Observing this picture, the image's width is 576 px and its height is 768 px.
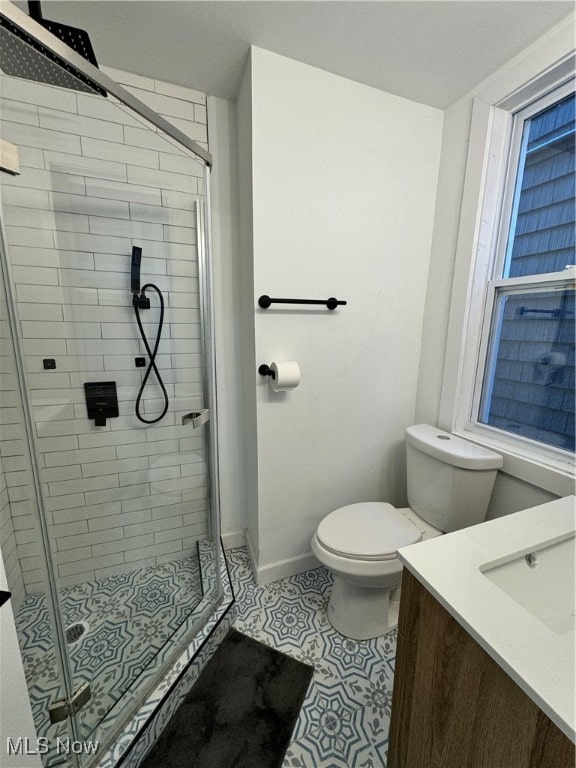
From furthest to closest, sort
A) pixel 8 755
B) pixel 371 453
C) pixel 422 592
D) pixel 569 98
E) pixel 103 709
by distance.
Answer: pixel 371 453 → pixel 569 98 → pixel 103 709 → pixel 422 592 → pixel 8 755

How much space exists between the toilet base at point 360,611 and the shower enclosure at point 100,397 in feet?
1.79

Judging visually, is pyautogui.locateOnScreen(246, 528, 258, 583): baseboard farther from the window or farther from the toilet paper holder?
the window

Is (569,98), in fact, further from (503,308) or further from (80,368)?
(80,368)

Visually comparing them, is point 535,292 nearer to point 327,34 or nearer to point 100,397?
point 327,34

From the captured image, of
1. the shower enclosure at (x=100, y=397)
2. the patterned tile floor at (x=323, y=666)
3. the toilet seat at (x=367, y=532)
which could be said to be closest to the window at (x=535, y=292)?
the toilet seat at (x=367, y=532)

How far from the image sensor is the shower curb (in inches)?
36.0

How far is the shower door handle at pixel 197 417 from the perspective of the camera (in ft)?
4.64

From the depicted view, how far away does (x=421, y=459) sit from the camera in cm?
145

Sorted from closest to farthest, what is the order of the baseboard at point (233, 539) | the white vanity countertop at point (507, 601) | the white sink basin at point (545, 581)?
the white vanity countertop at point (507, 601)
the white sink basin at point (545, 581)
the baseboard at point (233, 539)

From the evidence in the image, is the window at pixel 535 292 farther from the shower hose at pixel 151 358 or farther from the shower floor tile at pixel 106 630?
the shower floor tile at pixel 106 630

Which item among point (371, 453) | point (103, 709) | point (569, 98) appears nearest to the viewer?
point (103, 709)

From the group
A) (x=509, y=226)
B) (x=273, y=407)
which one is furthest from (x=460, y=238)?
(x=273, y=407)

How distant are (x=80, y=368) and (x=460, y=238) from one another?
1.77 metres

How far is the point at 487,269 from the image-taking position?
1430 millimetres
